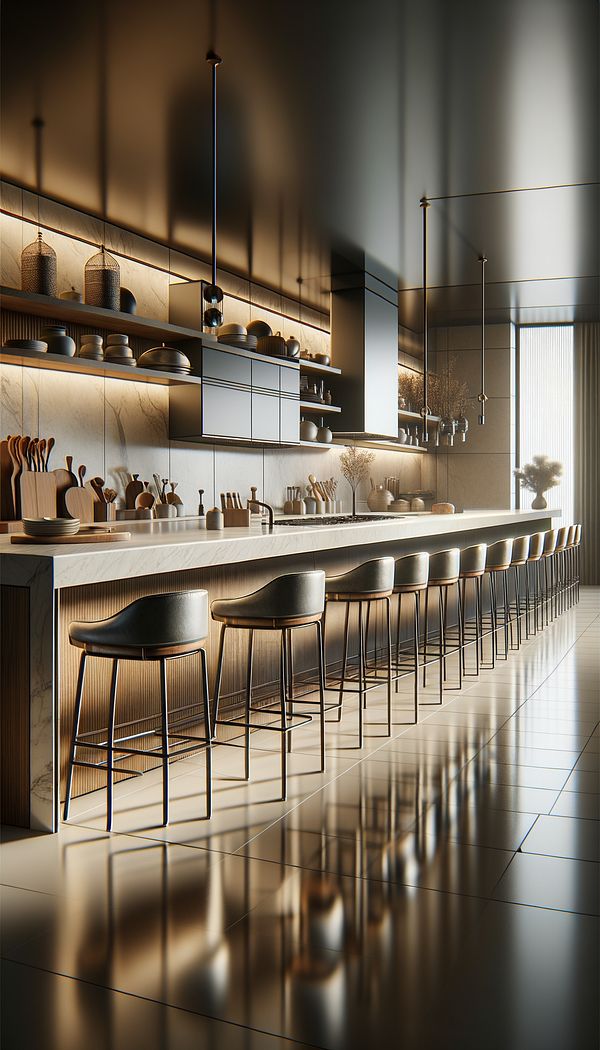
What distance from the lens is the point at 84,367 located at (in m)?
5.07

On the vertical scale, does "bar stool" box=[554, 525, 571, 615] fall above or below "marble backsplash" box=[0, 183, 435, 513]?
below

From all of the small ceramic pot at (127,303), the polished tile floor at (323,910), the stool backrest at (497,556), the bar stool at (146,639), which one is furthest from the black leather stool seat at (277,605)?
the stool backrest at (497,556)

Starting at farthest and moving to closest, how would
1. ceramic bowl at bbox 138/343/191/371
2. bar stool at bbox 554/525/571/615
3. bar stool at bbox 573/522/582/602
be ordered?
bar stool at bbox 573/522/582/602
bar stool at bbox 554/525/571/615
ceramic bowl at bbox 138/343/191/371

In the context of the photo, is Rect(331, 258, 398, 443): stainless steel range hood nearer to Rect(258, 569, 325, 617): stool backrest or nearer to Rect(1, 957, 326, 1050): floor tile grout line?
Rect(258, 569, 325, 617): stool backrest

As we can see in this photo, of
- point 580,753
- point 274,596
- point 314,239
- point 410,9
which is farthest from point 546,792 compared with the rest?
point 314,239

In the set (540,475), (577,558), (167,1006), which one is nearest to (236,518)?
(167,1006)

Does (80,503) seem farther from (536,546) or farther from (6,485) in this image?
(536,546)

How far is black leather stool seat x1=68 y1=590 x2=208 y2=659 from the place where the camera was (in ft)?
10.1

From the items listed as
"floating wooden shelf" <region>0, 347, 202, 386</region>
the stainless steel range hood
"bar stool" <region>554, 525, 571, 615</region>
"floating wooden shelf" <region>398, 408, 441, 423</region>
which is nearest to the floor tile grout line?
"floating wooden shelf" <region>0, 347, 202, 386</region>

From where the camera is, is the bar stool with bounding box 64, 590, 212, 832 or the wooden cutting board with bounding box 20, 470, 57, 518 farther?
the wooden cutting board with bounding box 20, 470, 57, 518

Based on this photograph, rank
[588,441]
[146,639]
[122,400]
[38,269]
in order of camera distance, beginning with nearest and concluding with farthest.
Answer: [146,639], [38,269], [122,400], [588,441]

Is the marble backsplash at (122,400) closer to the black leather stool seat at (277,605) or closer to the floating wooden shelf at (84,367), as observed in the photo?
the floating wooden shelf at (84,367)

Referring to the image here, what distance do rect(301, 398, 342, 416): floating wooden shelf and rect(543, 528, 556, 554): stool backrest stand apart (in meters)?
2.15

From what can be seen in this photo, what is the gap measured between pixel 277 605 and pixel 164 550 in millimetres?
564
